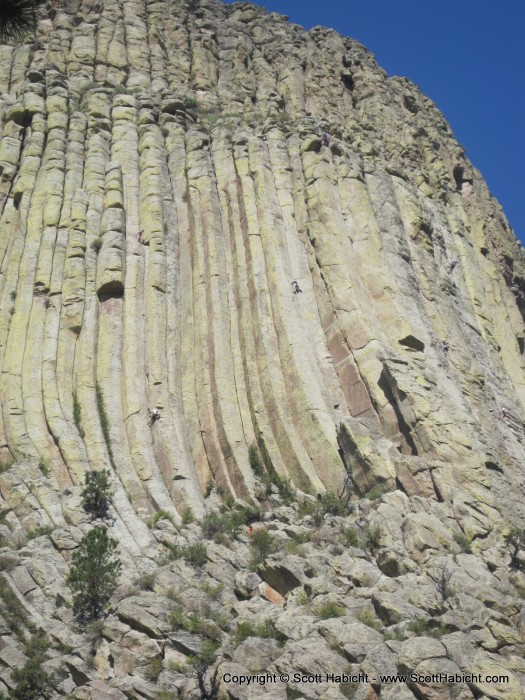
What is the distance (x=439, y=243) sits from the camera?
41.1 metres

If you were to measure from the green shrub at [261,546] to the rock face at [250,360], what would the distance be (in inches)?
13.9

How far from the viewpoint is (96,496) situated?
25.3m

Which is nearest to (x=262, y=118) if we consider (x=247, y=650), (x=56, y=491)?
(x=56, y=491)

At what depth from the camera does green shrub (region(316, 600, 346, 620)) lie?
63.5 feet

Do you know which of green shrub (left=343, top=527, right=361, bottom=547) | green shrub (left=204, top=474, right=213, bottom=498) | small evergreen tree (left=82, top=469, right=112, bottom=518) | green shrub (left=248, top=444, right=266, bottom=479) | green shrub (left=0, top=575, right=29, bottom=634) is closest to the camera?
green shrub (left=0, top=575, right=29, bottom=634)

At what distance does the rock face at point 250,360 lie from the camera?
767 inches

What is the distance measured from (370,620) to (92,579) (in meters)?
6.29

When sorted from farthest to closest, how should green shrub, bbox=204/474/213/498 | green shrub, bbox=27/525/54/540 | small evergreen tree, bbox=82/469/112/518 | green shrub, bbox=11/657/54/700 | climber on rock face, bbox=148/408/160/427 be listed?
climber on rock face, bbox=148/408/160/427 → green shrub, bbox=204/474/213/498 → small evergreen tree, bbox=82/469/112/518 → green shrub, bbox=27/525/54/540 → green shrub, bbox=11/657/54/700

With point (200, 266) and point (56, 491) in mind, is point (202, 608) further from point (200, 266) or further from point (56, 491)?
point (200, 266)

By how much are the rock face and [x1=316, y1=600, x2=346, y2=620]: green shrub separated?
0.22 feet

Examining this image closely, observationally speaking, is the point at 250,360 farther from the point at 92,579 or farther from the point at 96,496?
the point at 92,579

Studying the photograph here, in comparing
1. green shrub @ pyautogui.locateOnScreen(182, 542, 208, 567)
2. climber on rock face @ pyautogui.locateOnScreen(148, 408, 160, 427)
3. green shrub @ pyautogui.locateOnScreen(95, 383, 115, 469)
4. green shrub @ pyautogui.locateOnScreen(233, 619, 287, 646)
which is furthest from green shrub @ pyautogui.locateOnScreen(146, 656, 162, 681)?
climber on rock face @ pyautogui.locateOnScreen(148, 408, 160, 427)

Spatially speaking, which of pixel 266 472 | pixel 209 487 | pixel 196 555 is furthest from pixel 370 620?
pixel 209 487

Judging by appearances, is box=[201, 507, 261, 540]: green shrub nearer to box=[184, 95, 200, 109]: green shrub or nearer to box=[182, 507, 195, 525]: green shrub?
box=[182, 507, 195, 525]: green shrub
